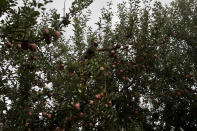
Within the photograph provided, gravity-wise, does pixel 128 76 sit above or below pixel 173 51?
below

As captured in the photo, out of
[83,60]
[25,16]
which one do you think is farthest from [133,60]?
[25,16]

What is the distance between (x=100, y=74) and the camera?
579cm

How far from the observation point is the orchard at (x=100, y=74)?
454 centimetres

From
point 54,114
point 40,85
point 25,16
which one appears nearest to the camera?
point 25,16

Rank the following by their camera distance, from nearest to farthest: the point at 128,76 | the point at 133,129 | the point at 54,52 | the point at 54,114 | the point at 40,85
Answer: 1. the point at 54,114
2. the point at 133,129
3. the point at 40,85
4. the point at 128,76
5. the point at 54,52

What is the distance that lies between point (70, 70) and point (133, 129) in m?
3.01

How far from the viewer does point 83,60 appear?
5.54 meters

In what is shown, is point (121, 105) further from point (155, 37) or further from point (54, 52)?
point (54, 52)

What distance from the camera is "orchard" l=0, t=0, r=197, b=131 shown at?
454 centimetres

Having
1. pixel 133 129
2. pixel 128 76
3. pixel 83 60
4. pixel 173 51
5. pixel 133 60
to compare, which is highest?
pixel 173 51

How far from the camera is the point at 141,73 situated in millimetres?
8469

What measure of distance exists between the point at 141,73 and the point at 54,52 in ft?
14.9

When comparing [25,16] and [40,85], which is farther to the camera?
[40,85]

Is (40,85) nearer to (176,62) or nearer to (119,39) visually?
(119,39)
